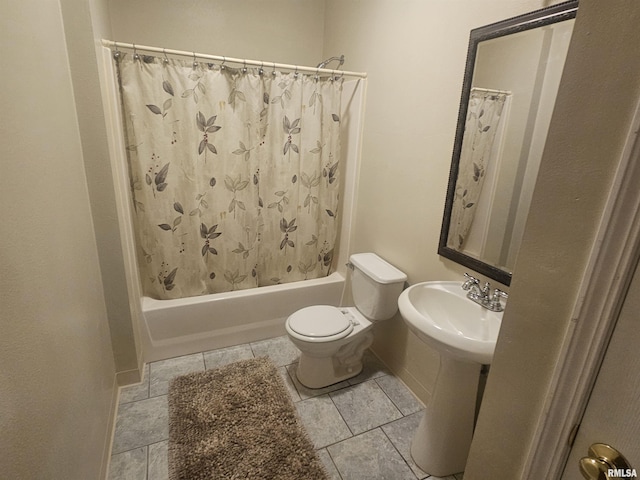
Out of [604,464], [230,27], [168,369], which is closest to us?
[604,464]

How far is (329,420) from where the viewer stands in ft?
5.65

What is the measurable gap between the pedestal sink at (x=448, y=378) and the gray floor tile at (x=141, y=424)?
4.14 ft

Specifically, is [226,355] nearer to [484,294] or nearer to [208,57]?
[484,294]

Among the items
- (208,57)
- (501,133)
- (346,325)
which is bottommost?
(346,325)

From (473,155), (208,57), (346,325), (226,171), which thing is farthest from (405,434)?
(208,57)

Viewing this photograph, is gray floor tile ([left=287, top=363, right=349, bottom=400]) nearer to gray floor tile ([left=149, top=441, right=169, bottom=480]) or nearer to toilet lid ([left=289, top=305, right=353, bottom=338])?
toilet lid ([left=289, top=305, right=353, bottom=338])

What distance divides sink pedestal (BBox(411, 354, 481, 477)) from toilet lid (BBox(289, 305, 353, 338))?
584 millimetres

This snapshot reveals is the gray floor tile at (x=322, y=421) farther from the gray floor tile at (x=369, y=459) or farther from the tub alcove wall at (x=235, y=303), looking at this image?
the tub alcove wall at (x=235, y=303)

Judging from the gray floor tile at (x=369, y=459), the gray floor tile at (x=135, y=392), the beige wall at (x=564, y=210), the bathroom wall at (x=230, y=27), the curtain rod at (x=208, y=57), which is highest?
the bathroom wall at (x=230, y=27)

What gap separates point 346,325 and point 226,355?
897 mm

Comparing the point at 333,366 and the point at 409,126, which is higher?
the point at 409,126

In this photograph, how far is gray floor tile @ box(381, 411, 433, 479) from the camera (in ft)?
4.97

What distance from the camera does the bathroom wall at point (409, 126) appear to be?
4.94 feet

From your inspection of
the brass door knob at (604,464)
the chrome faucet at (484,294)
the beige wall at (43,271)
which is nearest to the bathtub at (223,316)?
the beige wall at (43,271)
